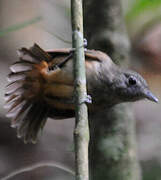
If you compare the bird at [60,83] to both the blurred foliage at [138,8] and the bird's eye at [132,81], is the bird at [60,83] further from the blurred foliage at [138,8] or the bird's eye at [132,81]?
the blurred foliage at [138,8]

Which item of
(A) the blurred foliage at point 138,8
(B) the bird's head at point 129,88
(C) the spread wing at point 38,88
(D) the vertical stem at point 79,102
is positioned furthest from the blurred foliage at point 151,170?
(D) the vertical stem at point 79,102

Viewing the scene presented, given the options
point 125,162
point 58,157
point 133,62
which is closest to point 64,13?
point 133,62

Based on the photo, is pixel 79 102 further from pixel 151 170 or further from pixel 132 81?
pixel 151 170

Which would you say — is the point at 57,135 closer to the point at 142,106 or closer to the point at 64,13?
the point at 142,106

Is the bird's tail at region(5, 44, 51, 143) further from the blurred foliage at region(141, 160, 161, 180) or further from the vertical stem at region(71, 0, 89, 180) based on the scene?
the blurred foliage at region(141, 160, 161, 180)

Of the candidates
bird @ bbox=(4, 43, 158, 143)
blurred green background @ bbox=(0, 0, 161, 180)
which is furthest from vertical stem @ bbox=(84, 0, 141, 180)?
blurred green background @ bbox=(0, 0, 161, 180)
